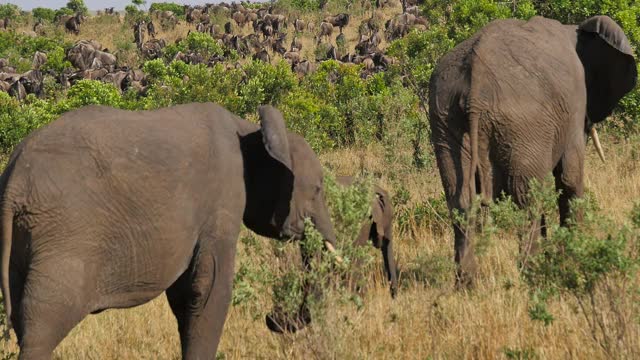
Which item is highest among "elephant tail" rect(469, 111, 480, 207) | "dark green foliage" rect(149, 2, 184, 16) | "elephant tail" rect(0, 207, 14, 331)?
"elephant tail" rect(0, 207, 14, 331)

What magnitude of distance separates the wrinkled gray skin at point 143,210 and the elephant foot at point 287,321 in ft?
0.20

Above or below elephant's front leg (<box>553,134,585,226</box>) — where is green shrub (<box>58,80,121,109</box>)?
below

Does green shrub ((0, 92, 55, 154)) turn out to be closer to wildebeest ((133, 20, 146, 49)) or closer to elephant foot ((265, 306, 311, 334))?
elephant foot ((265, 306, 311, 334))

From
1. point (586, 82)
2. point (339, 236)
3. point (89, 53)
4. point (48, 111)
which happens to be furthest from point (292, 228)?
point (89, 53)

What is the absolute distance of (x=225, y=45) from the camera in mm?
45844

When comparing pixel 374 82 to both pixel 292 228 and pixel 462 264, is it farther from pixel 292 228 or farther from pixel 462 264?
pixel 292 228

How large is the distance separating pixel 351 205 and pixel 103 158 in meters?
1.73

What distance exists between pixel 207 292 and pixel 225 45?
135ft

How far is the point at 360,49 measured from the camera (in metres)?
43.3

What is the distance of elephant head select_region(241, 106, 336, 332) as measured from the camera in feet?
18.3

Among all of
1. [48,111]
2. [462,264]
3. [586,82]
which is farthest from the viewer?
[48,111]

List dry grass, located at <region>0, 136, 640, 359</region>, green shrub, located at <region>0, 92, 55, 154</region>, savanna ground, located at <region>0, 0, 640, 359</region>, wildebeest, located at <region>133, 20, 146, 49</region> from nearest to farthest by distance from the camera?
savanna ground, located at <region>0, 0, 640, 359</region> < dry grass, located at <region>0, 136, 640, 359</region> < green shrub, located at <region>0, 92, 55, 154</region> < wildebeest, located at <region>133, 20, 146, 49</region>

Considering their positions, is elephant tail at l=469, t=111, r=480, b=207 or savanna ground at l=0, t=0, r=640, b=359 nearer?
savanna ground at l=0, t=0, r=640, b=359

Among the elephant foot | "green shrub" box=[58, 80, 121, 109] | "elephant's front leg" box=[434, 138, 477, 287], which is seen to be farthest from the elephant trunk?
"green shrub" box=[58, 80, 121, 109]
